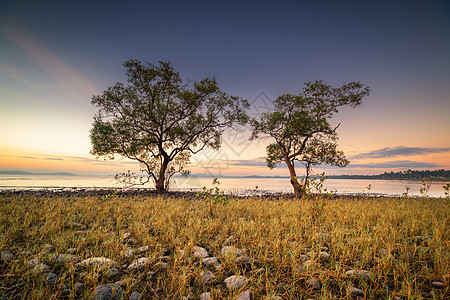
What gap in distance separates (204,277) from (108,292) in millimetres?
1465

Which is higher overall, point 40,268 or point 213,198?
point 213,198

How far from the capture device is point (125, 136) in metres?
19.5

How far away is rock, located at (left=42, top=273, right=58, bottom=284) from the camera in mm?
3158

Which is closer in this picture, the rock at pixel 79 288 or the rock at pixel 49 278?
the rock at pixel 79 288

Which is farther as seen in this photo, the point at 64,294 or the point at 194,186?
the point at 194,186

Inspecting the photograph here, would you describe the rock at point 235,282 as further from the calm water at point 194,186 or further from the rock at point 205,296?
the calm water at point 194,186

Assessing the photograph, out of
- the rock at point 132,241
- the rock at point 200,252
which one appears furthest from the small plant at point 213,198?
the rock at point 200,252

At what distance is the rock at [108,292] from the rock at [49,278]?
871mm

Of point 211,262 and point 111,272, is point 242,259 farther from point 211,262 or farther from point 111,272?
point 111,272

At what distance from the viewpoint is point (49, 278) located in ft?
10.5

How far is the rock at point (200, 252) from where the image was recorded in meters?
4.37

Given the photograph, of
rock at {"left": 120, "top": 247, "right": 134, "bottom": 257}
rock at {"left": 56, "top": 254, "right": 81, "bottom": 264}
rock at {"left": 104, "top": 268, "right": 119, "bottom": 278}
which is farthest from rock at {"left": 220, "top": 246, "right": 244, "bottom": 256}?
rock at {"left": 56, "top": 254, "right": 81, "bottom": 264}

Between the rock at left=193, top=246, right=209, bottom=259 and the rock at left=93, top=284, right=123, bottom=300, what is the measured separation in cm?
165

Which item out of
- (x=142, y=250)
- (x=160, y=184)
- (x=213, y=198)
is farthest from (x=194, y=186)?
(x=142, y=250)
